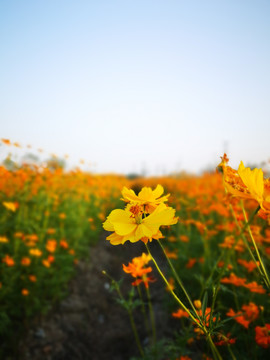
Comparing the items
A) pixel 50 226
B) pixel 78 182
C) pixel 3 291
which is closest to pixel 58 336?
pixel 3 291

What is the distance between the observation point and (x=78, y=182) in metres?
4.00

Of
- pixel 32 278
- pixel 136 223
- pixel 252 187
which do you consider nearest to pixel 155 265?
pixel 136 223

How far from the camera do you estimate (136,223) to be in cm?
64

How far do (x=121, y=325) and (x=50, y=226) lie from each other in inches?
63.4

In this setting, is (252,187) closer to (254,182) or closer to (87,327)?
(254,182)

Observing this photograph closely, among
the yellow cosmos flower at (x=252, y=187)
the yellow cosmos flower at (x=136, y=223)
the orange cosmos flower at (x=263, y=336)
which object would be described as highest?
the yellow cosmos flower at (x=252, y=187)

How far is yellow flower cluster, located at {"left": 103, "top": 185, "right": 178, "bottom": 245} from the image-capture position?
22.8 inches

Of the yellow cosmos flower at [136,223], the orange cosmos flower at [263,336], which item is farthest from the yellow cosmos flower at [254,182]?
the orange cosmos flower at [263,336]

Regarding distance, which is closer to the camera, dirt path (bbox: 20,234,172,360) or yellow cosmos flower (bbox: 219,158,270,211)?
yellow cosmos flower (bbox: 219,158,270,211)

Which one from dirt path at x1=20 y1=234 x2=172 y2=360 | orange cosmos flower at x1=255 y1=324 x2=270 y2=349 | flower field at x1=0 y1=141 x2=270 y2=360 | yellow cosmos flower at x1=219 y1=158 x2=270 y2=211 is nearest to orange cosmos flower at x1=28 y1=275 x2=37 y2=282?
flower field at x1=0 y1=141 x2=270 y2=360

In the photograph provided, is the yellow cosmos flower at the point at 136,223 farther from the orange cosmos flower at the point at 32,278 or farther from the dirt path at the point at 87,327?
the orange cosmos flower at the point at 32,278

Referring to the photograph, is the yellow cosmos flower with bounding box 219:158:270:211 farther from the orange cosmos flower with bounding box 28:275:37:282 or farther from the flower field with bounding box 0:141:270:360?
the orange cosmos flower with bounding box 28:275:37:282

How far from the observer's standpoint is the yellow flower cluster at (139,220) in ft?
1.90

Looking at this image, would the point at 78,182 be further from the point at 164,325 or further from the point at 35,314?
the point at 164,325
